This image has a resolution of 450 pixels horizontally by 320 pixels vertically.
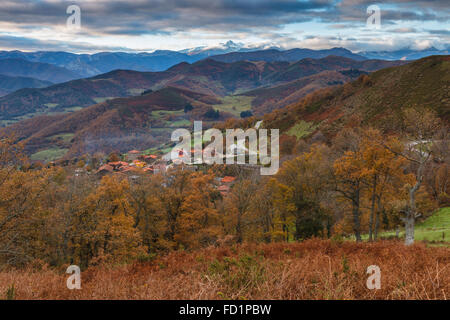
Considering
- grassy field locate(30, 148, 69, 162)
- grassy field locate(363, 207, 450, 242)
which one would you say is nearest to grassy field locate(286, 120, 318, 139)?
grassy field locate(363, 207, 450, 242)

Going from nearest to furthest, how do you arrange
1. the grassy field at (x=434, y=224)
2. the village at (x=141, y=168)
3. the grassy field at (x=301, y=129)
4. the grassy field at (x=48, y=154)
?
the grassy field at (x=434, y=224), the village at (x=141, y=168), the grassy field at (x=301, y=129), the grassy field at (x=48, y=154)

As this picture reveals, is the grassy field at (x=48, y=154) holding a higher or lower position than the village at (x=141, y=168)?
lower

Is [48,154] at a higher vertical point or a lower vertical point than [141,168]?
lower

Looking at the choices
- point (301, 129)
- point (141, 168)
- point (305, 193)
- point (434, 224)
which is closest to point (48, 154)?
point (141, 168)

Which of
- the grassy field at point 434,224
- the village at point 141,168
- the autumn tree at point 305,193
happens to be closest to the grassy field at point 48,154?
the village at point 141,168

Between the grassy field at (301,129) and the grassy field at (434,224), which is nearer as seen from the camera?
the grassy field at (434,224)

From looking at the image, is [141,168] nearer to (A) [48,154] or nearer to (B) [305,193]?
(B) [305,193]

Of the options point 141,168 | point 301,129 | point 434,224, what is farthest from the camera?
point 301,129

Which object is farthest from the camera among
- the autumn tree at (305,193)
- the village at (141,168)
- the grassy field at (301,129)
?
the grassy field at (301,129)

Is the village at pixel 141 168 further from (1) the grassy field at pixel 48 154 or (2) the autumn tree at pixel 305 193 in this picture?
(1) the grassy field at pixel 48 154

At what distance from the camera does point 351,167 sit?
2156 centimetres

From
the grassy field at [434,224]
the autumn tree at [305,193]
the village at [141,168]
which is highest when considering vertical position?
the autumn tree at [305,193]

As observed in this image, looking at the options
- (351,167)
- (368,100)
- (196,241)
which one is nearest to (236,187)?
(196,241)

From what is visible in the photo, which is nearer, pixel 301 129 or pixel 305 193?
pixel 305 193
